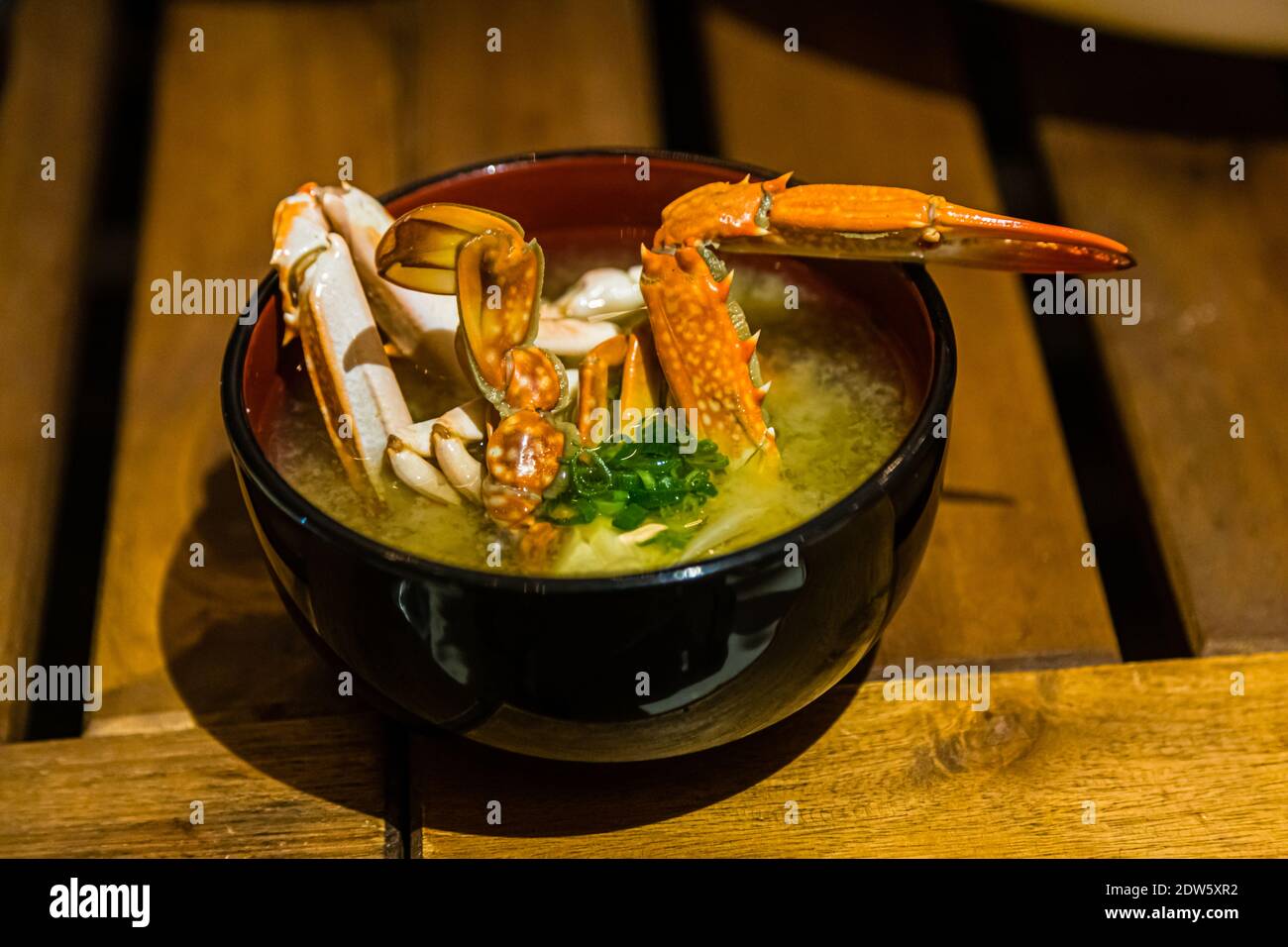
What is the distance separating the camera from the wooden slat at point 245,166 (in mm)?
1019

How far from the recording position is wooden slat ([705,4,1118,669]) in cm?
101

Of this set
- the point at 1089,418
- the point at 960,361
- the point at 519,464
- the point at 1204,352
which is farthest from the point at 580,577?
the point at 1089,418

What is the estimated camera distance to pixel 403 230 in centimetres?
86

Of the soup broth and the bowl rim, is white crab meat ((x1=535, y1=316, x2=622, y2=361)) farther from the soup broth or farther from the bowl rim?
the bowl rim

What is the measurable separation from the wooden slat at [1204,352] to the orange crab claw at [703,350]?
0.37m

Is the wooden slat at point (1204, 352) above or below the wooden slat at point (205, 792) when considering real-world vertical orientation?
above

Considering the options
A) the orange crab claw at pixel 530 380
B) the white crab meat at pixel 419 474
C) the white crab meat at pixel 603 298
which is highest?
the white crab meat at pixel 603 298

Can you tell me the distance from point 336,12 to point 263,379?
0.81 m

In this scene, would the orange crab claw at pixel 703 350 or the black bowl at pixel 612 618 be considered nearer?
the black bowl at pixel 612 618

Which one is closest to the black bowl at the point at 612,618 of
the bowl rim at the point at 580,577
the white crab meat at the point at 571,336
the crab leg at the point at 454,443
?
the bowl rim at the point at 580,577

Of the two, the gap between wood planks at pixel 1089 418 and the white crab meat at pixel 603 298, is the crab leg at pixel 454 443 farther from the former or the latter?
the gap between wood planks at pixel 1089 418

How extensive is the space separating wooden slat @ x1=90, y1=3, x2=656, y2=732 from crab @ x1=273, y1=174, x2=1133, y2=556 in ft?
0.64

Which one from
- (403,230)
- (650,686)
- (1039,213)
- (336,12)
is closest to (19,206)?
(336,12)

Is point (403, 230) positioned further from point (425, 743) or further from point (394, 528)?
point (425, 743)
